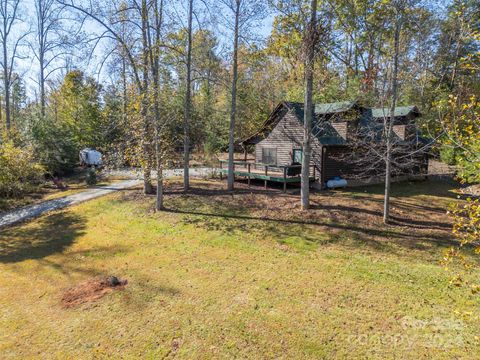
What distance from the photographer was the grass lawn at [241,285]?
5391 mm

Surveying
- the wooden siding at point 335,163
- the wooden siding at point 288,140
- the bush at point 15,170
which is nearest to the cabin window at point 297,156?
the wooden siding at point 288,140

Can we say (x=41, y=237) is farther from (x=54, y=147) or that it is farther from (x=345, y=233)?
(x=54, y=147)

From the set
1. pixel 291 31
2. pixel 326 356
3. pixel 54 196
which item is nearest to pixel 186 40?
pixel 291 31

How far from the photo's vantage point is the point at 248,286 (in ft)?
24.2

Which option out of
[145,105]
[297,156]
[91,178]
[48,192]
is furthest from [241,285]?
[48,192]

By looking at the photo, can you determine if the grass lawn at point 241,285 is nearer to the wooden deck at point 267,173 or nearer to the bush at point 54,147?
the wooden deck at point 267,173

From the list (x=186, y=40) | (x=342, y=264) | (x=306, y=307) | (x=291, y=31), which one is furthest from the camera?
(x=186, y=40)

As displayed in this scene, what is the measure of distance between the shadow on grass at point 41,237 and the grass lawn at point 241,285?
0.25 ft

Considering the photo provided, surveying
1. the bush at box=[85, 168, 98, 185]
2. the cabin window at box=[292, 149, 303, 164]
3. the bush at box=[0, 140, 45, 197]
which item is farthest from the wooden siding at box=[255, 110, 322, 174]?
the bush at box=[0, 140, 45, 197]

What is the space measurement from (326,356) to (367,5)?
1389 centimetres

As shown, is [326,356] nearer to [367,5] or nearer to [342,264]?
[342,264]

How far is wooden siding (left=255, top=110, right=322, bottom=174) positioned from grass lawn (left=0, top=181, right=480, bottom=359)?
4.36m

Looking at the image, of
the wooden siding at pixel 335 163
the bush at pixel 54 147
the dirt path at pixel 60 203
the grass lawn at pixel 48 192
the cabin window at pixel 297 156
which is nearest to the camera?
→ the dirt path at pixel 60 203

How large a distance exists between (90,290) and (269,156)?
14400mm
